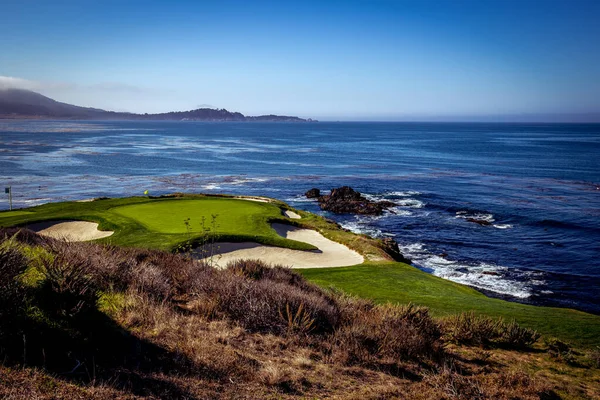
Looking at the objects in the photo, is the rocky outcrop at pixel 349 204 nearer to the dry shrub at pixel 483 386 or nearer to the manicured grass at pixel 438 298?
the manicured grass at pixel 438 298

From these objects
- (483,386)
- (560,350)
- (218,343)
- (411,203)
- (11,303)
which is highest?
(11,303)

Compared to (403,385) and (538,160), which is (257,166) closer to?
(538,160)

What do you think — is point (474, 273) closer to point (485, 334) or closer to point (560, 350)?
point (560, 350)

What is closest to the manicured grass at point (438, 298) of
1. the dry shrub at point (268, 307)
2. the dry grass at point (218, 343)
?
the dry grass at point (218, 343)

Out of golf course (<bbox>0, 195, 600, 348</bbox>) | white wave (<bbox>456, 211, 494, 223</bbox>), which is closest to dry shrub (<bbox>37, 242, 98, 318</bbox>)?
golf course (<bbox>0, 195, 600, 348</bbox>)

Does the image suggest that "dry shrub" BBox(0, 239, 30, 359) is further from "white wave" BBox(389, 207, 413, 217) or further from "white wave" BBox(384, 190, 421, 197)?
"white wave" BBox(384, 190, 421, 197)

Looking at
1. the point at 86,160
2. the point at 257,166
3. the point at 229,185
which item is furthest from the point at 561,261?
the point at 86,160

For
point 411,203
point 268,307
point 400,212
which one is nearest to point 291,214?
point 400,212
